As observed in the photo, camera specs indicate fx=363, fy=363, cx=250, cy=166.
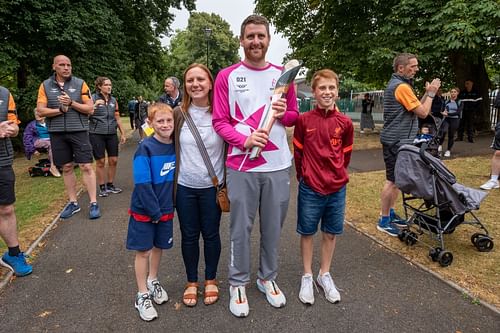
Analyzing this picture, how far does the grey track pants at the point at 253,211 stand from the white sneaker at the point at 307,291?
0.32m

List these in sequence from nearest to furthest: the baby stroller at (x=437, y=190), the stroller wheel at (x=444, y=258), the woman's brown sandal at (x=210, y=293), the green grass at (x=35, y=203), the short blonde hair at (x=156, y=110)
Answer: the short blonde hair at (x=156, y=110) → the woman's brown sandal at (x=210, y=293) → the stroller wheel at (x=444, y=258) → the baby stroller at (x=437, y=190) → the green grass at (x=35, y=203)

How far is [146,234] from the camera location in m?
2.88

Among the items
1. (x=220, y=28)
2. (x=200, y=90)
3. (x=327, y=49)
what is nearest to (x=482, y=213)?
(x=200, y=90)

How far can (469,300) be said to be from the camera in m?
3.08

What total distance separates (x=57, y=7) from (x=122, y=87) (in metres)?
3.55

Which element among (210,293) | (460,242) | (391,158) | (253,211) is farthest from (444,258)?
(210,293)

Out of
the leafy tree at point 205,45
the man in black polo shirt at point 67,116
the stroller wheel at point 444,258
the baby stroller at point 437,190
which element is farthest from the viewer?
the leafy tree at point 205,45

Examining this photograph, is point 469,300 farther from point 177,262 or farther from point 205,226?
point 177,262

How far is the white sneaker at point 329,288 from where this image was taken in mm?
3096

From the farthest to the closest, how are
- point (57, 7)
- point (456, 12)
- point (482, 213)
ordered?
point (57, 7) < point (456, 12) < point (482, 213)

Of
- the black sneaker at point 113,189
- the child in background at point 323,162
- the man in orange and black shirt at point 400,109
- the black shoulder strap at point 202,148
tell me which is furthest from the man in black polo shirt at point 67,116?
the man in orange and black shirt at point 400,109

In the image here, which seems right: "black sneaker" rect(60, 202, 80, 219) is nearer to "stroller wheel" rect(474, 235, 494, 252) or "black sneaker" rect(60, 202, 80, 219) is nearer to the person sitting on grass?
the person sitting on grass

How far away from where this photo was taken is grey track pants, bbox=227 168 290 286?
2.79m

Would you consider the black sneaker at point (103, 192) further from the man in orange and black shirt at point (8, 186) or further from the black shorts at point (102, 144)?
the man in orange and black shirt at point (8, 186)
